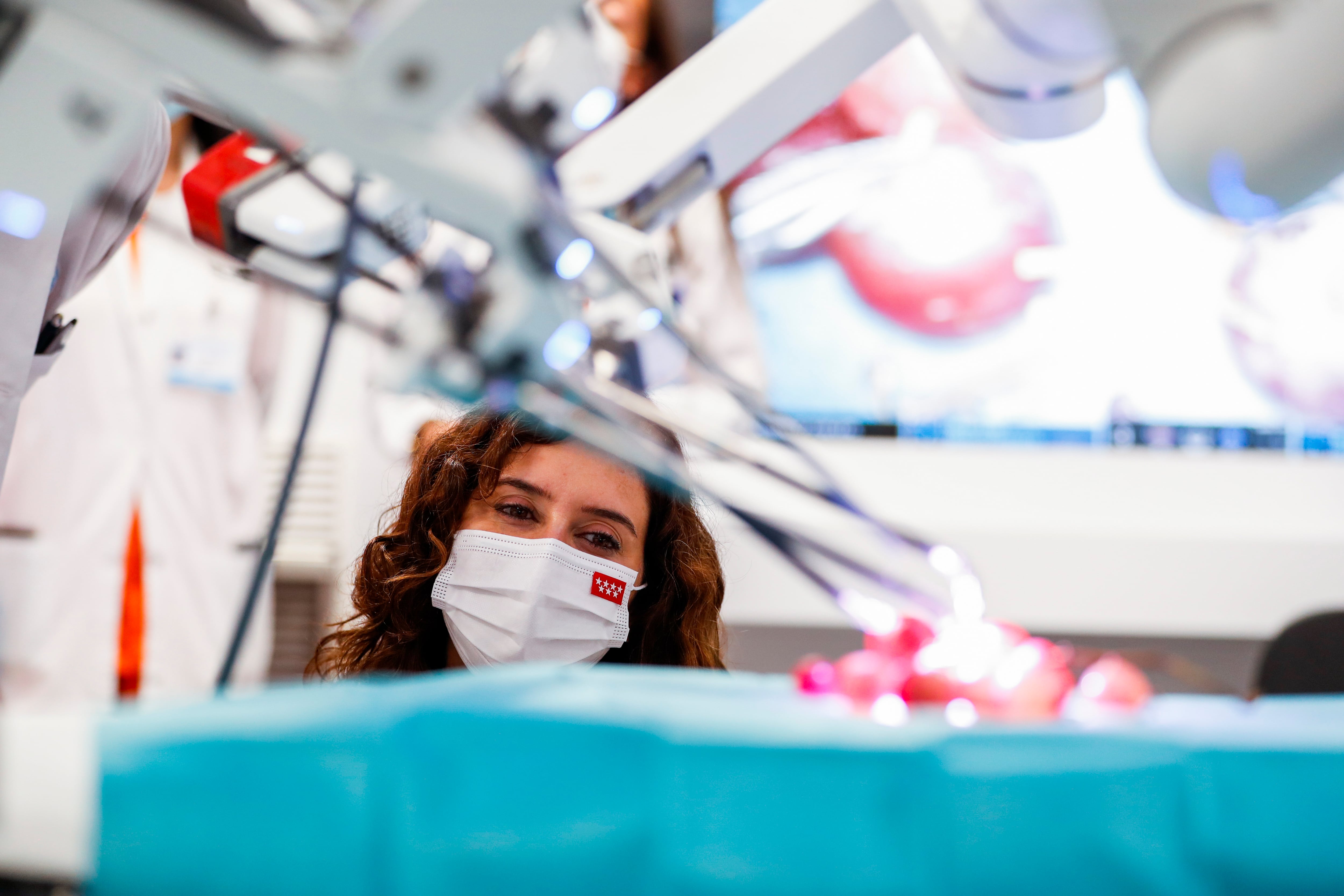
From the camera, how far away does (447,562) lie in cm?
125

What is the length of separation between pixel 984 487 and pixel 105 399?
201 cm

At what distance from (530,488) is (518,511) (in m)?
0.03

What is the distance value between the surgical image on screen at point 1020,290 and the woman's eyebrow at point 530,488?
1074mm

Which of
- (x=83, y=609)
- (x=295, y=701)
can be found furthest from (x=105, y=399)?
(x=295, y=701)

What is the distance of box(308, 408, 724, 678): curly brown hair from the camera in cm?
127

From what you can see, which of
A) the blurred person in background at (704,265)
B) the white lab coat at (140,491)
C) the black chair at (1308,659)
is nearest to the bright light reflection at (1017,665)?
the black chair at (1308,659)

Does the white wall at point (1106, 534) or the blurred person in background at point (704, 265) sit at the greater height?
the blurred person in background at point (704, 265)

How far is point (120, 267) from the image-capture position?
2232 mm

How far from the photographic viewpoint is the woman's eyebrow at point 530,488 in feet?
4.07

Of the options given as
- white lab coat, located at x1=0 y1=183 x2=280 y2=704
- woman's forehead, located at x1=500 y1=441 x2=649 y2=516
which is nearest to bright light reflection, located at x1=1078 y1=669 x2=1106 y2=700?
woman's forehead, located at x1=500 y1=441 x2=649 y2=516

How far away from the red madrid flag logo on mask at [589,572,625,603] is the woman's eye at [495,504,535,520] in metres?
0.12

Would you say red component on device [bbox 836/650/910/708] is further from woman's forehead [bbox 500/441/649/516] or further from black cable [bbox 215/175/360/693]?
woman's forehead [bbox 500/441/649/516]

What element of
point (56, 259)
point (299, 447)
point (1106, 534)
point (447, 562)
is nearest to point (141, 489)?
point (447, 562)

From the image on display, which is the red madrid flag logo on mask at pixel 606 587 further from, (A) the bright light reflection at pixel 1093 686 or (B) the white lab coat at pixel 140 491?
(B) the white lab coat at pixel 140 491
